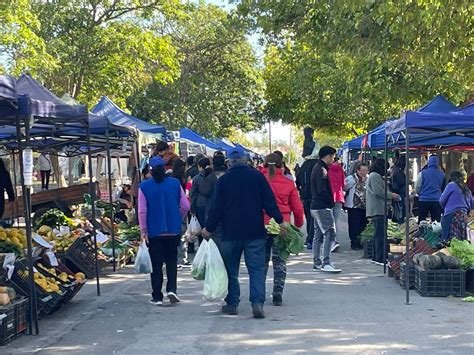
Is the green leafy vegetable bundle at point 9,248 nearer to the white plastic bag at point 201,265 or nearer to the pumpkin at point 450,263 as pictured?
the white plastic bag at point 201,265

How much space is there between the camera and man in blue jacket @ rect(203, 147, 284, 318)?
26.7 ft

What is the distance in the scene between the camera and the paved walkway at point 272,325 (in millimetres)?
6988

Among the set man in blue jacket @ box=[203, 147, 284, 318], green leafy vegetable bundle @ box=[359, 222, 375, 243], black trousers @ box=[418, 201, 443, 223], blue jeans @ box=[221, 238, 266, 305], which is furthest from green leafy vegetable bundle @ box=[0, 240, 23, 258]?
black trousers @ box=[418, 201, 443, 223]

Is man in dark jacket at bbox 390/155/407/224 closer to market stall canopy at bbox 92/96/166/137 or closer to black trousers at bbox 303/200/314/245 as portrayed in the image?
black trousers at bbox 303/200/314/245

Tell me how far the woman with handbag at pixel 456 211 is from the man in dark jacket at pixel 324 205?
1.72 metres

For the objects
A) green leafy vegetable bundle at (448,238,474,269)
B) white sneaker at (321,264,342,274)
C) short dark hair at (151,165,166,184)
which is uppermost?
short dark hair at (151,165,166,184)

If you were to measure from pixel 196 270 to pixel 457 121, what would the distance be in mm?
3606

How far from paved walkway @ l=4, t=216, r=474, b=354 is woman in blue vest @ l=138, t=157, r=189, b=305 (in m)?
0.40

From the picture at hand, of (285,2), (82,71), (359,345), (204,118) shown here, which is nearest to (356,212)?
(285,2)

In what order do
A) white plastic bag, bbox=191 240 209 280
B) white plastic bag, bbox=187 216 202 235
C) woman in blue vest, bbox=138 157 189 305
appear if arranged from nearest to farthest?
white plastic bag, bbox=191 240 209 280 < woman in blue vest, bbox=138 157 189 305 < white plastic bag, bbox=187 216 202 235

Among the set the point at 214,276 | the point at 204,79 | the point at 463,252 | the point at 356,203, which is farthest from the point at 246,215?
the point at 204,79

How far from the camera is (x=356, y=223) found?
49.0 ft

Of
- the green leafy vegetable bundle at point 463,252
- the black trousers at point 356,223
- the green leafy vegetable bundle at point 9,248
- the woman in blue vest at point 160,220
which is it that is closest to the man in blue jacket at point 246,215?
the woman in blue vest at point 160,220

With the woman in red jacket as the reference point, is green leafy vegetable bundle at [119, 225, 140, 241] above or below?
below
